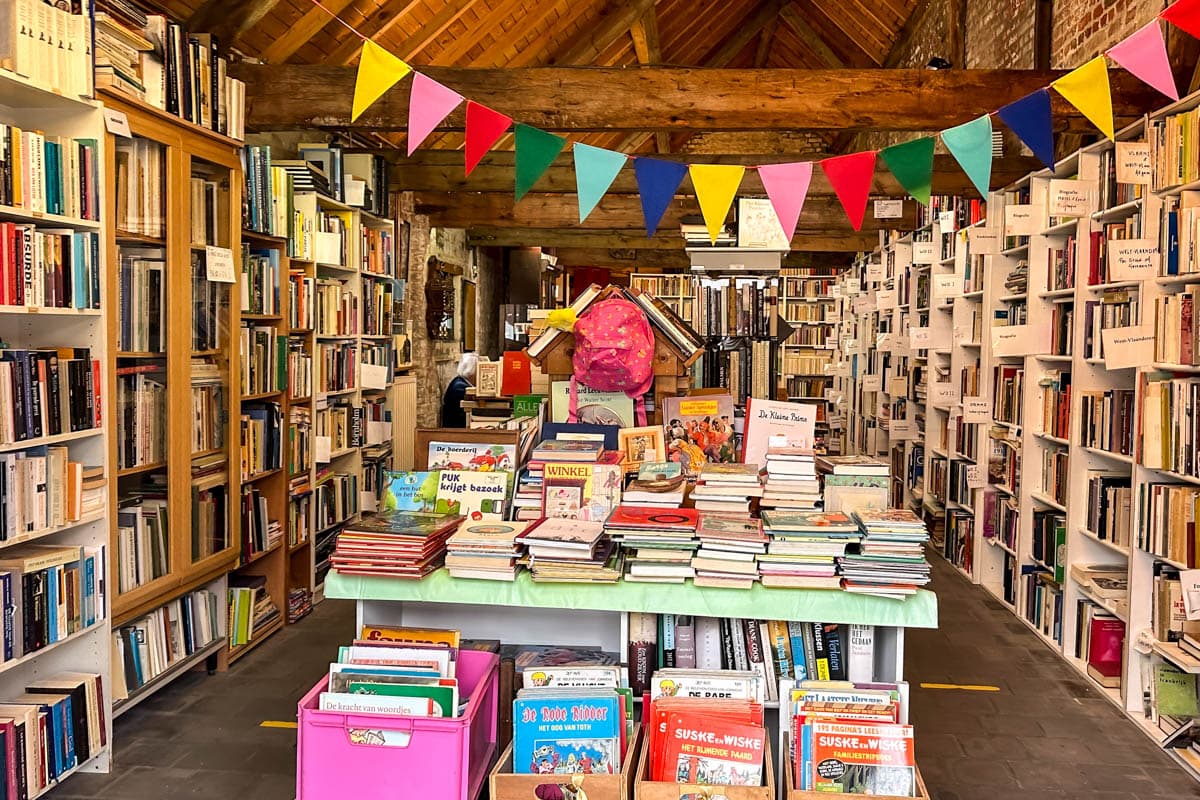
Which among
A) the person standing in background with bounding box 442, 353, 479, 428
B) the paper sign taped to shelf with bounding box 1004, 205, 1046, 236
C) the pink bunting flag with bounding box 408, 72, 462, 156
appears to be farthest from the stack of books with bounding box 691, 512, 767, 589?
the person standing in background with bounding box 442, 353, 479, 428

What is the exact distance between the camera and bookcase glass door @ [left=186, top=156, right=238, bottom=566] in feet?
13.0

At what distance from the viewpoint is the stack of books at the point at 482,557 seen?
112 inches

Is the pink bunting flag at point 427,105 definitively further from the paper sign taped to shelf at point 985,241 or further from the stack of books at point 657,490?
the paper sign taped to shelf at point 985,241

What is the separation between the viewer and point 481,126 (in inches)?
151

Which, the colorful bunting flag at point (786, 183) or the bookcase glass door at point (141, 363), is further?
the colorful bunting flag at point (786, 183)

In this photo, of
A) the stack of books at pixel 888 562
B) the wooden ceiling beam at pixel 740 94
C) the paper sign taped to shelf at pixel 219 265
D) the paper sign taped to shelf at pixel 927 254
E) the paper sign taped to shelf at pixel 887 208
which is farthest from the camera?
the paper sign taped to shelf at pixel 927 254

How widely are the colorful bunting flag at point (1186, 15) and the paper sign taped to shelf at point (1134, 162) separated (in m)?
0.87

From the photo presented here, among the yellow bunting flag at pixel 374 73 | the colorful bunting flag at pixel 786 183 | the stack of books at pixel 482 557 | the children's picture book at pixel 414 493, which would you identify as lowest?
the stack of books at pixel 482 557

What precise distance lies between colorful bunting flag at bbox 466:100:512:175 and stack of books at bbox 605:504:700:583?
1.69 m

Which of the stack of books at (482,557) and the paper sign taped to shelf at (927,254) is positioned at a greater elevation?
the paper sign taped to shelf at (927,254)

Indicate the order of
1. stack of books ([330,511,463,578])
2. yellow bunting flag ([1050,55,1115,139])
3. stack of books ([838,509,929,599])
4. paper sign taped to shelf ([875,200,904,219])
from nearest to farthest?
1. stack of books ([838,509,929,599])
2. stack of books ([330,511,463,578])
3. yellow bunting flag ([1050,55,1115,139])
4. paper sign taped to shelf ([875,200,904,219])

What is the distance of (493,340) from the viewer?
12805mm

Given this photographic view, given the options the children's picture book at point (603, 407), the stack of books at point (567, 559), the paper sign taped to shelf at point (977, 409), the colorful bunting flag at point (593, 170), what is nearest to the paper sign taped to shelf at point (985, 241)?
the paper sign taped to shelf at point (977, 409)

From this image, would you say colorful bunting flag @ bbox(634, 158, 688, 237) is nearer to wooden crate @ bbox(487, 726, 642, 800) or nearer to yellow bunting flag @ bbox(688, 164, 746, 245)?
yellow bunting flag @ bbox(688, 164, 746, 245)
